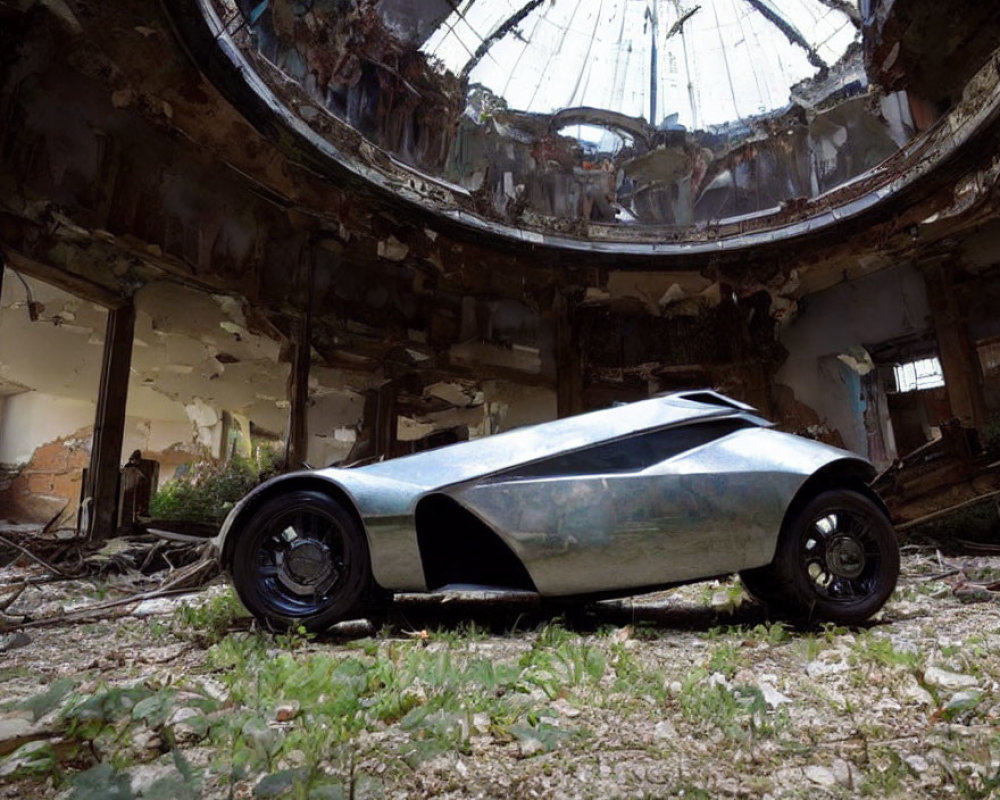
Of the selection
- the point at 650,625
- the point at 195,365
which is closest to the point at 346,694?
the point at 650,625

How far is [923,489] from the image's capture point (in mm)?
5531

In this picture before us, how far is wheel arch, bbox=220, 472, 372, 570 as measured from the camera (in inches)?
111

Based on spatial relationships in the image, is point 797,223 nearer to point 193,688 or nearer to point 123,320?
point 123,320

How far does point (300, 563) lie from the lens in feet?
9.24

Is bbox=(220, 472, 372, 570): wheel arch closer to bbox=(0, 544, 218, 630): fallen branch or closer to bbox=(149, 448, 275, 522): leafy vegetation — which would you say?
bbox=(0, 544, 218, 630): fallen branch

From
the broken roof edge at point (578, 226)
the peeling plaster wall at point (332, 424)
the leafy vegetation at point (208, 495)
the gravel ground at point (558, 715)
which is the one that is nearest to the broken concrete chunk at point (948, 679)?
the gravel ground at point (558, 715)

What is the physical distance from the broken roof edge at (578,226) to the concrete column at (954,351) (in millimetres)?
1688

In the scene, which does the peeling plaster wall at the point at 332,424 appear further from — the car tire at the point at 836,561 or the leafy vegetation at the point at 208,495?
the car tire at the point at 836,561

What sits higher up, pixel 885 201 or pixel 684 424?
pixel 885 201

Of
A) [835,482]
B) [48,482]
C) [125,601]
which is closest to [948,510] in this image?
[835,482]

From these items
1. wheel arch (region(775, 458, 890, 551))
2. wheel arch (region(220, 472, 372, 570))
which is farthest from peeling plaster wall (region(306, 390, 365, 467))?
wheel arch (region(775, 458, 890, 551))

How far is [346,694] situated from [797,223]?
37.7ft

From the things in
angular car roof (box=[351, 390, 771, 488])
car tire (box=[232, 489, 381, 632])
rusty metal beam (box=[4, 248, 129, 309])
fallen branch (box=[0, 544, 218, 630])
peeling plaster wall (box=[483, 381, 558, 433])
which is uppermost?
rusty metal beam (box=[4, 248, 129, 309])

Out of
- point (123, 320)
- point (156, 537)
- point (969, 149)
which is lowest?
point (156, 537)
